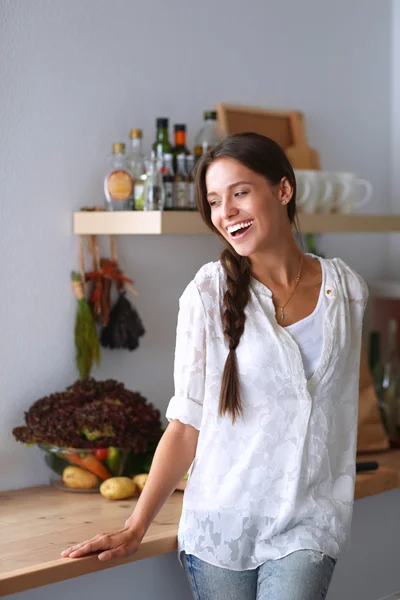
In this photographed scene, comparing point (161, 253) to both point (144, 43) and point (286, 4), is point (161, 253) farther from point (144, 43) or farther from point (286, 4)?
point (286, 4)

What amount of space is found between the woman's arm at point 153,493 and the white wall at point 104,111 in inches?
23.2

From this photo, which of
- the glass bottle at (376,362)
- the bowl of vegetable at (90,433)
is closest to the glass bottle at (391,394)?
the glass bottle at (376,362)

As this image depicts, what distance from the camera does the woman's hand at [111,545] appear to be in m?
1.60

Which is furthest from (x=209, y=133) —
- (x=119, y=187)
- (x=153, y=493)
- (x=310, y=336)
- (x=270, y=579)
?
(x=270, y=579)

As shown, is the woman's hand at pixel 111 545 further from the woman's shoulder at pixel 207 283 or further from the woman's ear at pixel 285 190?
the woman's ear at pixel 285 190

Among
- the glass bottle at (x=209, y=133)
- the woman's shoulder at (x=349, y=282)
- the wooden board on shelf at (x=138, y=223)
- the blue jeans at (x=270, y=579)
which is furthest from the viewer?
the glass bottle at (x=209, y=133)

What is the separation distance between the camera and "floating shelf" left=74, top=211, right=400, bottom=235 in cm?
200

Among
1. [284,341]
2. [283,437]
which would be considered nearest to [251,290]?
[284,341]

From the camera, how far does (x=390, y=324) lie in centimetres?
295

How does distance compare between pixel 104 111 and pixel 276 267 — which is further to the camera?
pixel 104 111

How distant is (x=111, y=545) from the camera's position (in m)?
1.61

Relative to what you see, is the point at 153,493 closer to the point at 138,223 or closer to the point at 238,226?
the point at 238,226

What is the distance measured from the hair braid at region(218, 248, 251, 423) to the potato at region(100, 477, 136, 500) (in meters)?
0.48

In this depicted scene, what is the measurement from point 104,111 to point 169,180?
0.27 metres
